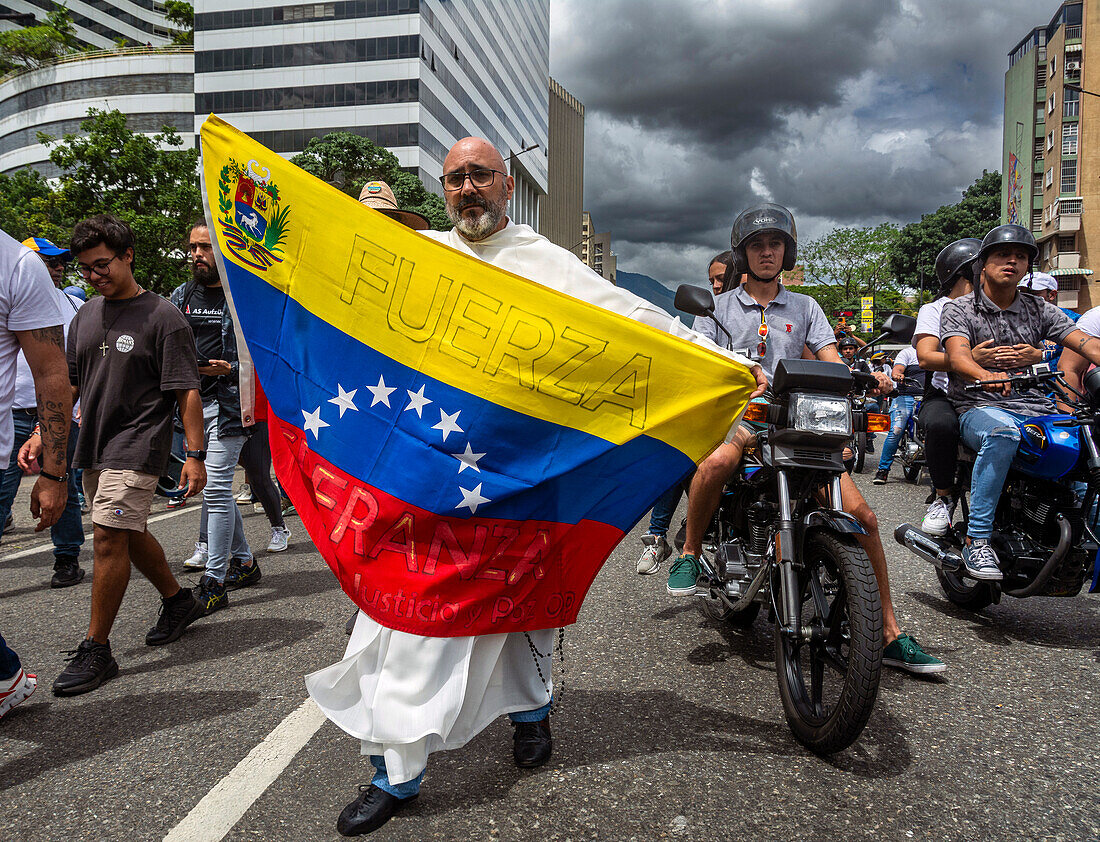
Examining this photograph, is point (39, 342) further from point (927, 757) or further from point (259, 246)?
point (927, 757)

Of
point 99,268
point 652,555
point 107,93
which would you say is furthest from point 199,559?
point 107,93

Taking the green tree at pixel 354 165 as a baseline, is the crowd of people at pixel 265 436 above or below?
below

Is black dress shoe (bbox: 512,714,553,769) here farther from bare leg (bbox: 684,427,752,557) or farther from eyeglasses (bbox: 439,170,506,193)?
eyeglasses (bbox: 439,170,506,193)

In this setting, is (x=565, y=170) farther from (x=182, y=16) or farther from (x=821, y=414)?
(x=821, y=414)

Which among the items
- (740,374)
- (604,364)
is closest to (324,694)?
(604,364)

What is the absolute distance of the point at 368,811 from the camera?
91.9 inches

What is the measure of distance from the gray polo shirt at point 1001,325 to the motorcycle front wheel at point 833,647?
6.26 ft

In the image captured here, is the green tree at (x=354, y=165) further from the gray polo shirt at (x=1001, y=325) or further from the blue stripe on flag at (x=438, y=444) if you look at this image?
the blue stripe on flag at (x=438, y=444)

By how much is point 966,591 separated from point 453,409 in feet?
11.2

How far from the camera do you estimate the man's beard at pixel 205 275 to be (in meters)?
5.03

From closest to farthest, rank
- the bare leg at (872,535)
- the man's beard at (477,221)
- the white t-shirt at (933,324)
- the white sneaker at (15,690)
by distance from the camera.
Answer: the man's beard at (477,221), the white sneaker at (15,690), the bare leg at (872,535), the white t-shirt at (933,324)

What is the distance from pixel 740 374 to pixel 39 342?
2.64 meters


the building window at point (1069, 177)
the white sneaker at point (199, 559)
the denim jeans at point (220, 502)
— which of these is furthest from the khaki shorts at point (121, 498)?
the building window at point (1069, 177)

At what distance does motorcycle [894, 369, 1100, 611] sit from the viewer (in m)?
3.71
